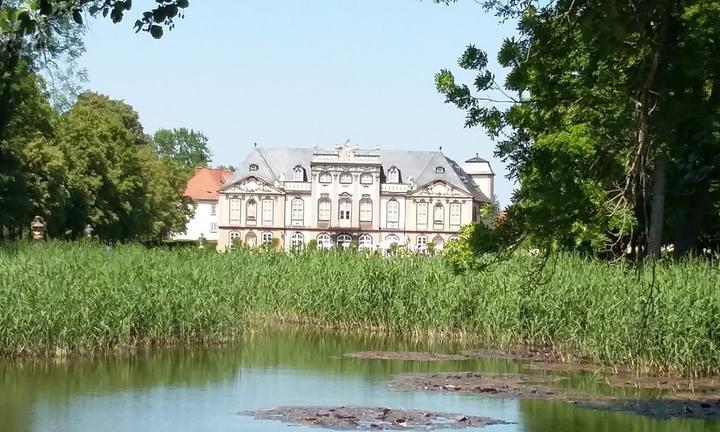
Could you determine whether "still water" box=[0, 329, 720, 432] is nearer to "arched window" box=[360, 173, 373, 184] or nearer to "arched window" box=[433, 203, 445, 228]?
"arched window" box=[433, 203, 445, 228]

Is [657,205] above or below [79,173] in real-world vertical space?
below

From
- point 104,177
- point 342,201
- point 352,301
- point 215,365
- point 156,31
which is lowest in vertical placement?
point 215,365

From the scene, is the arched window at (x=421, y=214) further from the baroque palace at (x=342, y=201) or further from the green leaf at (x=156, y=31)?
the green leaf at (x=156, y=31)

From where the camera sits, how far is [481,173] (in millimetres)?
94125

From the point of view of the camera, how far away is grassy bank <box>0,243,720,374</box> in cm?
1541

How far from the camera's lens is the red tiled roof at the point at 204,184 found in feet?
324

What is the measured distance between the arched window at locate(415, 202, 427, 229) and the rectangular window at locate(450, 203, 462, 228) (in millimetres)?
1781

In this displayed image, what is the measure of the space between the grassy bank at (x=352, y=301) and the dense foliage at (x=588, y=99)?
13.4ft

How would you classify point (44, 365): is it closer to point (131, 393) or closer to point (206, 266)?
point (131, 393)

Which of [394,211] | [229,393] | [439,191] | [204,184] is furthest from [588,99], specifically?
[204,184]

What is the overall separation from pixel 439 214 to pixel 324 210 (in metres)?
7.91

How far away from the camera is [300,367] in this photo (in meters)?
17.8

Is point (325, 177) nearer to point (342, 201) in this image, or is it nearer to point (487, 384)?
point (342, 201)

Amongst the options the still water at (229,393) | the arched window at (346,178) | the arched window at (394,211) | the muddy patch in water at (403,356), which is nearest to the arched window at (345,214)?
the arched window at (346,178)
